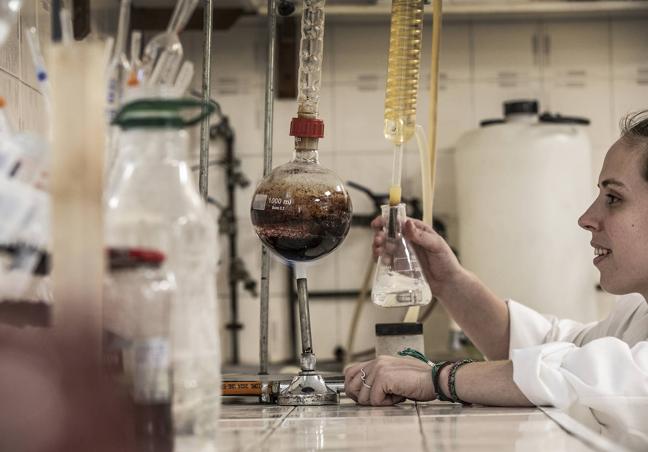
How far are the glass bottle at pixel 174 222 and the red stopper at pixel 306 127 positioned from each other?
1.96 ft

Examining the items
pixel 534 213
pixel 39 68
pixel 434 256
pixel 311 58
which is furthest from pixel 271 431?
pixel 534 213

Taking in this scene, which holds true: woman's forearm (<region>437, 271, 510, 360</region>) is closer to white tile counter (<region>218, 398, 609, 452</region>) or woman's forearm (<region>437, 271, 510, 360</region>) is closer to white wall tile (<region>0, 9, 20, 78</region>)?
white tile counter (<region>218, 398, 609, 452</region>)

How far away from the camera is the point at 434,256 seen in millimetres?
1803

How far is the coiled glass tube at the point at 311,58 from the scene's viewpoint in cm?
127

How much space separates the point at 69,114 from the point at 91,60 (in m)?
0.04

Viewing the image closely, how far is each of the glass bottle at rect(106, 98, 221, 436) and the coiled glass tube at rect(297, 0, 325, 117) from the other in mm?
622

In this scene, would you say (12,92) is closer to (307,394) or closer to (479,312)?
(307,394)

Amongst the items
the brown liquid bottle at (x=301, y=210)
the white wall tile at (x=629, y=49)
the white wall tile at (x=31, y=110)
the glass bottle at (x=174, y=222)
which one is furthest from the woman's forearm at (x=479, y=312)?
the white wall tile at (x=629, y=49)

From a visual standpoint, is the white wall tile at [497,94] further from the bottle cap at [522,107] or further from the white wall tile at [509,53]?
the bottle cap at [522,107]

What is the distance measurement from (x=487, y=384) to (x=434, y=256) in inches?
22.5

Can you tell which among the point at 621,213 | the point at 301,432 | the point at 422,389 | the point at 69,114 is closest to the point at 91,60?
the point at 69,114

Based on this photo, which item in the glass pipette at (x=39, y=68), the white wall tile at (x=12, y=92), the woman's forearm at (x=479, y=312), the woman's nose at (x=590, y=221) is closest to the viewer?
the glass pipette at (x=39, y=68)

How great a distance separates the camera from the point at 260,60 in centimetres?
332

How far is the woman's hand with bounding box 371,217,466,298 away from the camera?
1.69 meters
